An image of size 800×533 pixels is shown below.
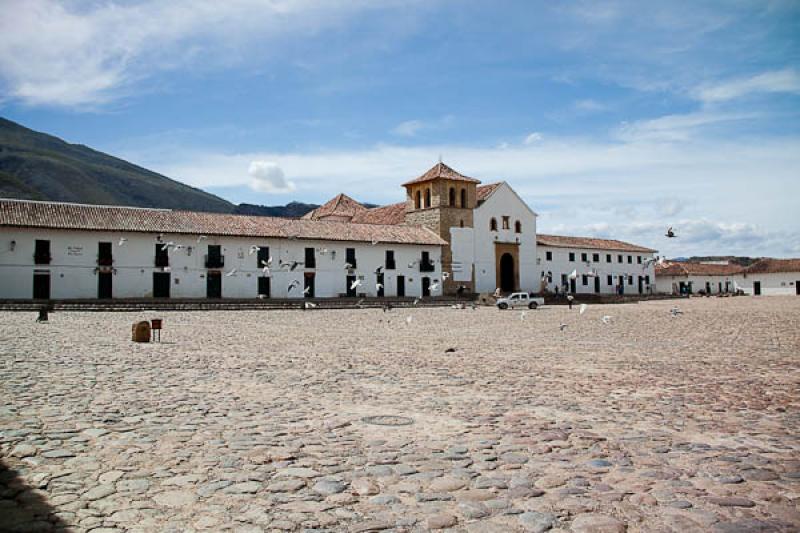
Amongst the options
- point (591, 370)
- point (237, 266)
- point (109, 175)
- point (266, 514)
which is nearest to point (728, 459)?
point (266, 514)

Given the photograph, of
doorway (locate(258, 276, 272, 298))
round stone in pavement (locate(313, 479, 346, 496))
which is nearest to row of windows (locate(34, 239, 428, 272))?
Result: doorway (locate(258, 276, 272, 298))

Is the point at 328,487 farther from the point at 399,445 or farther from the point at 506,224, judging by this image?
the point at 506,224

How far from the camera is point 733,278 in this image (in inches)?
2800

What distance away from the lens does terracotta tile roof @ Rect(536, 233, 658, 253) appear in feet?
170

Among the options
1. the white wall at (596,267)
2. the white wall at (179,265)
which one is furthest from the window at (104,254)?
the white wall at (596,267)

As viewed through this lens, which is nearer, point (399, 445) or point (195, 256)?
point (399, 445)

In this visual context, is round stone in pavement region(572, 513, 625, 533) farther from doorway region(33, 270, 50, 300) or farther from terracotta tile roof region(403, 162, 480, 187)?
terracotta tile roof region(403, 162, 480, 187)

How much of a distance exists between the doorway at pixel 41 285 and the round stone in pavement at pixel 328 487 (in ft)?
102

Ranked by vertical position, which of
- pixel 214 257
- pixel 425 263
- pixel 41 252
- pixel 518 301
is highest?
pixel 41 252

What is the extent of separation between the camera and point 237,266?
35062 millimetres

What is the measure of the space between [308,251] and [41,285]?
13.9m

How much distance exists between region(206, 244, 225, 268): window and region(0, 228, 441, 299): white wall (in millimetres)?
234

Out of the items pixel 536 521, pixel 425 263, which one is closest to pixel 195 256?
pixel 425 263

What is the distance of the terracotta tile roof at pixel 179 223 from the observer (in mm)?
30531
